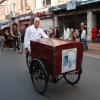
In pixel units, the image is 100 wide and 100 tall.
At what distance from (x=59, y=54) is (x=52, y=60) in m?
0.19

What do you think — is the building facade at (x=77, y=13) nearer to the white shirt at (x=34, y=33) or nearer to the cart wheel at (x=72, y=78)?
the white shirt at (x=34, y=33)

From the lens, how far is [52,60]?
23.6 ft

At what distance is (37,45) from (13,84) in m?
1.66

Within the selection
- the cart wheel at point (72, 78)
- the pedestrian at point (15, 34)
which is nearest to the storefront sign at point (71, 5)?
the pedestrian at point (15, 34)

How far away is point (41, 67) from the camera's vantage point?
7496mm

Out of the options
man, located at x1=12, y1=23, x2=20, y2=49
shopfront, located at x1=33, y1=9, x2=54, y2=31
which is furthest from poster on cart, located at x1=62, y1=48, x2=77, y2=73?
shopfront, located at x1=33, y1=9, x2=54, y2=31

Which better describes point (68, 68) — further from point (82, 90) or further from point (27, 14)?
point (27, 14)

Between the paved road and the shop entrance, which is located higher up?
the shop entrance

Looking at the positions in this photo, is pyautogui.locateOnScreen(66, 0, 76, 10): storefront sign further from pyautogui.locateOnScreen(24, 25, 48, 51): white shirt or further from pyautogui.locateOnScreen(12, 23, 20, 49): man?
pyautogui.locateOnScreen(24, 25, 48, 51): white shirt

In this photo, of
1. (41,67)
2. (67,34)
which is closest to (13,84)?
(41,67)

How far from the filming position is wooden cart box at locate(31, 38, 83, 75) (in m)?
7.19

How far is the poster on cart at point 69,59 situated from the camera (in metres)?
7.40

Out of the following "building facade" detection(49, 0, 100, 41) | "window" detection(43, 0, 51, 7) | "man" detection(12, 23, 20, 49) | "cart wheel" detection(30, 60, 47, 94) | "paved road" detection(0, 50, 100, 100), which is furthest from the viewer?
"window" detection(43, 0, 51, 7)

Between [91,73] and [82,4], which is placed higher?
[82,4]
